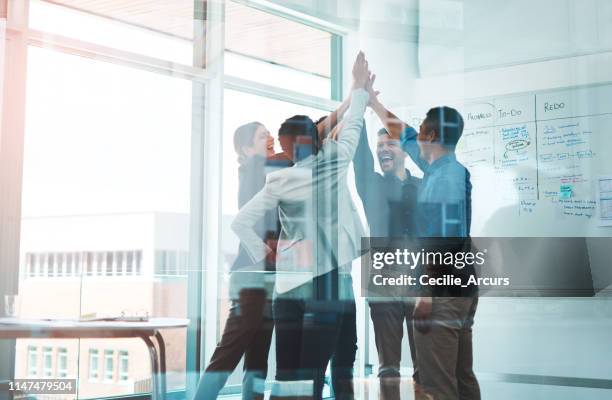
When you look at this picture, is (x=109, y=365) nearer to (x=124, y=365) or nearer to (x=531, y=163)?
(x=124, y=365)

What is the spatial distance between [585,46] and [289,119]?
1.25 metres

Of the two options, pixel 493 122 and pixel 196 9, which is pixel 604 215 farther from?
pixel 196 9

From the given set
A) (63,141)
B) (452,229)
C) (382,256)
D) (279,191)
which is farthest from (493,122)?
(63,141)

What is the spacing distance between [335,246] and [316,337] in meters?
0.36

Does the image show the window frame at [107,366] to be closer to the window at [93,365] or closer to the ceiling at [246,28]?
the window at [93,365]

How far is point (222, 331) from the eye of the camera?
3.09 metres

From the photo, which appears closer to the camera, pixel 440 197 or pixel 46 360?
pixel 440 197

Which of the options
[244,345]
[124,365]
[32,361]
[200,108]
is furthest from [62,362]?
[200,108]

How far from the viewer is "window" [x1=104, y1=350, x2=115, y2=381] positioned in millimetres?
3166

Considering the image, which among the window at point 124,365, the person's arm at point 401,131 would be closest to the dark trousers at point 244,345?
the window at point 124,365

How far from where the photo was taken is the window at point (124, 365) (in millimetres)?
3148

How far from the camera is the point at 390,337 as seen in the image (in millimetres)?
2994

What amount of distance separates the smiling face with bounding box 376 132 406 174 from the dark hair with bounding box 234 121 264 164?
0.49 metres

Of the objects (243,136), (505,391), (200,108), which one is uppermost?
(200,108)
